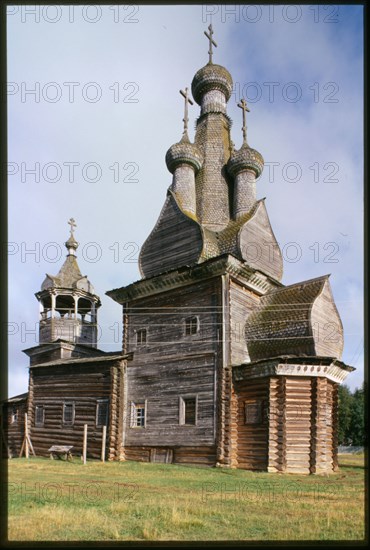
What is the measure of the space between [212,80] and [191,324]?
17424 millimetres

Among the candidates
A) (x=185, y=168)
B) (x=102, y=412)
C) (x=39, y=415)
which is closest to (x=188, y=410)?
(x=102, y=412)

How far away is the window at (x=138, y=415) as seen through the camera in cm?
2652

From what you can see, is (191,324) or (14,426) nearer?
(191,324)

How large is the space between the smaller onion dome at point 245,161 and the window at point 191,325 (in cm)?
1041

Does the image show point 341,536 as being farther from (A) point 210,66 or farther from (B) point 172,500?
(A) point 210,66

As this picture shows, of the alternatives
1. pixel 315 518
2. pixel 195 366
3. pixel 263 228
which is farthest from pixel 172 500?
pixel 263 228

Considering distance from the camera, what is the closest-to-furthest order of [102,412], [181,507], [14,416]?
[181,507] → [102,412] → [14,416]

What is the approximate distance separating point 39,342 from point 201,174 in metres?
16.7

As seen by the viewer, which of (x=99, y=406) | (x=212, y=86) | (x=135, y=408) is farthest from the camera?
(x=212, y=86)

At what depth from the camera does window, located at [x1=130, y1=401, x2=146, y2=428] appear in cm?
2652

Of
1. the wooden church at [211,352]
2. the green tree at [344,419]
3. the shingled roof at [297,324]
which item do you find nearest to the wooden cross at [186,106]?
the wooden church at [211,352]

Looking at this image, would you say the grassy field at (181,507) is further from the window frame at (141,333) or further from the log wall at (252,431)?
the window frame at (141,333)

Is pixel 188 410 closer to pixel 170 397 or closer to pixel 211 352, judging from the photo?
pixel 170 397

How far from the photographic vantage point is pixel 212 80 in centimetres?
3397
